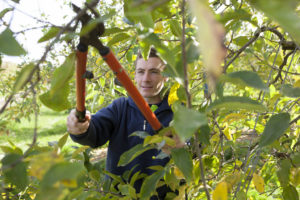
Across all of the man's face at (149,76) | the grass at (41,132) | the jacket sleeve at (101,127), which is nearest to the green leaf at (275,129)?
the jacket sleeve at (101,127)

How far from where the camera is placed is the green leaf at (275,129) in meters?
0.63

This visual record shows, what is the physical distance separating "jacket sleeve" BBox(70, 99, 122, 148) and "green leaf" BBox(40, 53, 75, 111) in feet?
2.48

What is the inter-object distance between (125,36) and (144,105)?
213 millimetres

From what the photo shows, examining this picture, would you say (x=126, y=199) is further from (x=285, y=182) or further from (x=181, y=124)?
(x=181, y=124)

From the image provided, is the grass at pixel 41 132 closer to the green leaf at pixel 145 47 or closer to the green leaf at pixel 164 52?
the green leaf at pixel 145 47

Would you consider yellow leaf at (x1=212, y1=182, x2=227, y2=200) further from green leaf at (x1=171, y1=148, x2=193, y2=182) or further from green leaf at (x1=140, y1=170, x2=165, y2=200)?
green leaf at (x1=140, y1=170, x2=165, y2=200)

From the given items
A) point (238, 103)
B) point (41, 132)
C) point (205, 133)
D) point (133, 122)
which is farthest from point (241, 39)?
point (41, 132)

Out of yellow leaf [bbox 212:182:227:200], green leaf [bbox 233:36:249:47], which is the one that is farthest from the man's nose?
yellow leaf [bbox 212:182:227:200]

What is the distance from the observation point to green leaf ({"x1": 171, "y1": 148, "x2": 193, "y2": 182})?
67 centimetres

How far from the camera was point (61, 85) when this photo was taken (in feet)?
1.73

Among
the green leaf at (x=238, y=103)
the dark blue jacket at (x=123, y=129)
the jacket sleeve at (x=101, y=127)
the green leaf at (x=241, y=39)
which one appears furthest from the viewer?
the dark blue jacket at (x=123, y=129)

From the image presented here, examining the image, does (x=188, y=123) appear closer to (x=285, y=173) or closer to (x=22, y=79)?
(x=22, y=79)

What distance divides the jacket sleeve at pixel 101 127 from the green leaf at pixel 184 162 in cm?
79

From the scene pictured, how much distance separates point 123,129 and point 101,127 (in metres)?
0.18
